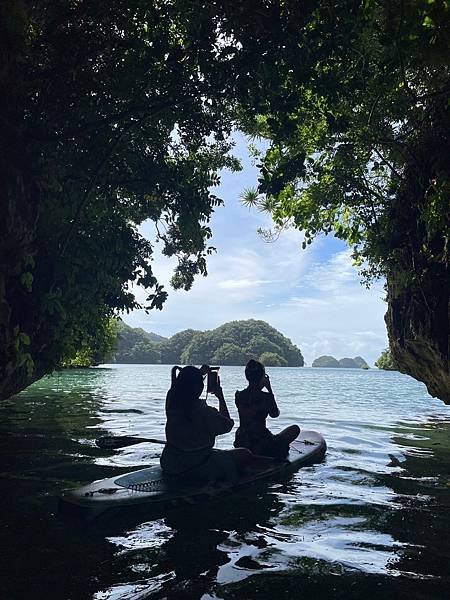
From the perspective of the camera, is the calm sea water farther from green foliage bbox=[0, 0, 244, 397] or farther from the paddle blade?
green foliage bbox=[0, 0, 244, 397]

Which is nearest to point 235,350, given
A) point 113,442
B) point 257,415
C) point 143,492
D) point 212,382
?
point 257,415

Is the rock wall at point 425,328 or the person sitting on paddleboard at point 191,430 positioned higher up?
the rock wall at point 425,328

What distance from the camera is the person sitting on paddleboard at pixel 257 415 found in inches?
324


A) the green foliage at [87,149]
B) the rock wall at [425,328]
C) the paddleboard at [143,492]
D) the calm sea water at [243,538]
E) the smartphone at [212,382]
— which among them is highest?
the green foliage at [87,149]

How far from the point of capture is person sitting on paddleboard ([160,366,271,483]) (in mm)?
6582

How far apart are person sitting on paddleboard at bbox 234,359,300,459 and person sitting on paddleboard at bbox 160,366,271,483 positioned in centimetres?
136

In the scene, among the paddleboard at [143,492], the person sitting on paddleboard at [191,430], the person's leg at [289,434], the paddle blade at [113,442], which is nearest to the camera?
the paddleboard at [143,492]

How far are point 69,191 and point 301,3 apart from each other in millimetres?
6196

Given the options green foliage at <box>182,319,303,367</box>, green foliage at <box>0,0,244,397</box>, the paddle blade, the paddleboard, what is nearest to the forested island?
green foliage at <box>0,0,244,397</box>

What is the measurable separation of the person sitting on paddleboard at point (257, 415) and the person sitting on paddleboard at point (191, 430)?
1.36m

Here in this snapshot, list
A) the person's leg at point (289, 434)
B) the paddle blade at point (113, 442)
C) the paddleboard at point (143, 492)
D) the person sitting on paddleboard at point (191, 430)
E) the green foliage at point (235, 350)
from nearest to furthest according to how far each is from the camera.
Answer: the paddleboard at point (143, 492)
the person sitting on paddleboard at point (191, 430)
the paddle blade at point (113, 442)
the person's leg at point (289, 434)
the green foliage at point (235, 350)

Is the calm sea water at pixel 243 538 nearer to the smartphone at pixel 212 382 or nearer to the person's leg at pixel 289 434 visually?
the person's leg at pixel 289 434

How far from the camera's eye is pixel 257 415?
859 centimetres

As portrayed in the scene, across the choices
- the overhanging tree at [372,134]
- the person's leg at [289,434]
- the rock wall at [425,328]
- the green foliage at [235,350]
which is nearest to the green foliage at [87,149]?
the overhanging tree at [372,134]
